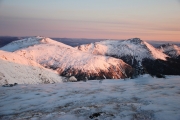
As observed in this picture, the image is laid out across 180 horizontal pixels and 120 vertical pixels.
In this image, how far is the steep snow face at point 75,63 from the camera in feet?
458

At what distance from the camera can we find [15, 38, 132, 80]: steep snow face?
458 ft

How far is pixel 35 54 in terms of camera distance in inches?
6186

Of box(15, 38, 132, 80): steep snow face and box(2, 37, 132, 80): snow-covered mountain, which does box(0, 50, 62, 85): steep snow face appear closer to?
box(2, 37, 132, 80): snow-covered mountain

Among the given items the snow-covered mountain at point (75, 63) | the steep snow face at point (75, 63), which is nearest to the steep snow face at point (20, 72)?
the snow-covered mountain at point (75, 63)

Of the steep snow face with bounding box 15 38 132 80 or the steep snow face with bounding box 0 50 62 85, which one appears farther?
the steep snow face with bounding box 15 38 132 80

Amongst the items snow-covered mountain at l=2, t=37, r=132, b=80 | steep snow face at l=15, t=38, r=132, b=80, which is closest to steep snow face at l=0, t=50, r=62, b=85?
snow-covered mountain at l=2, t=37, r=132, b=80

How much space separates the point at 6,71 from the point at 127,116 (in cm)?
5922

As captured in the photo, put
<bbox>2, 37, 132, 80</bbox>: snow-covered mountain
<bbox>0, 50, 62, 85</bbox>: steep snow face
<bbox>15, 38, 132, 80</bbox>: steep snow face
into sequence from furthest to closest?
1. <bbox>15, 38, 132, 80</bbox>: steep snow face
2. <bbox>2, 37, 132, 80</bbox>: snow-covered mountain
3. <bbox>0, 50, 62, 85</bbox>: steep snow face

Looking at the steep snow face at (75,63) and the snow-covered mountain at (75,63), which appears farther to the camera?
the steep snow face at (75,63)

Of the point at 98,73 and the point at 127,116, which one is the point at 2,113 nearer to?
the point at 127,116

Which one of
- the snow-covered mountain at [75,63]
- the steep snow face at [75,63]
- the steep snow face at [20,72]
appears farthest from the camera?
the steep snow face at [75,63]

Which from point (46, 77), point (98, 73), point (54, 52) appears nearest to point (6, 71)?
point (46, 77)

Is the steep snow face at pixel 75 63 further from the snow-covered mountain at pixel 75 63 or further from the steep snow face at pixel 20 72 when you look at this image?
the steep snow face at pixel 20 72

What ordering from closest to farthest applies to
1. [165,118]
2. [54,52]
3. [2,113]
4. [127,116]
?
[165,118], [127,116], [2,113], [54,52]
